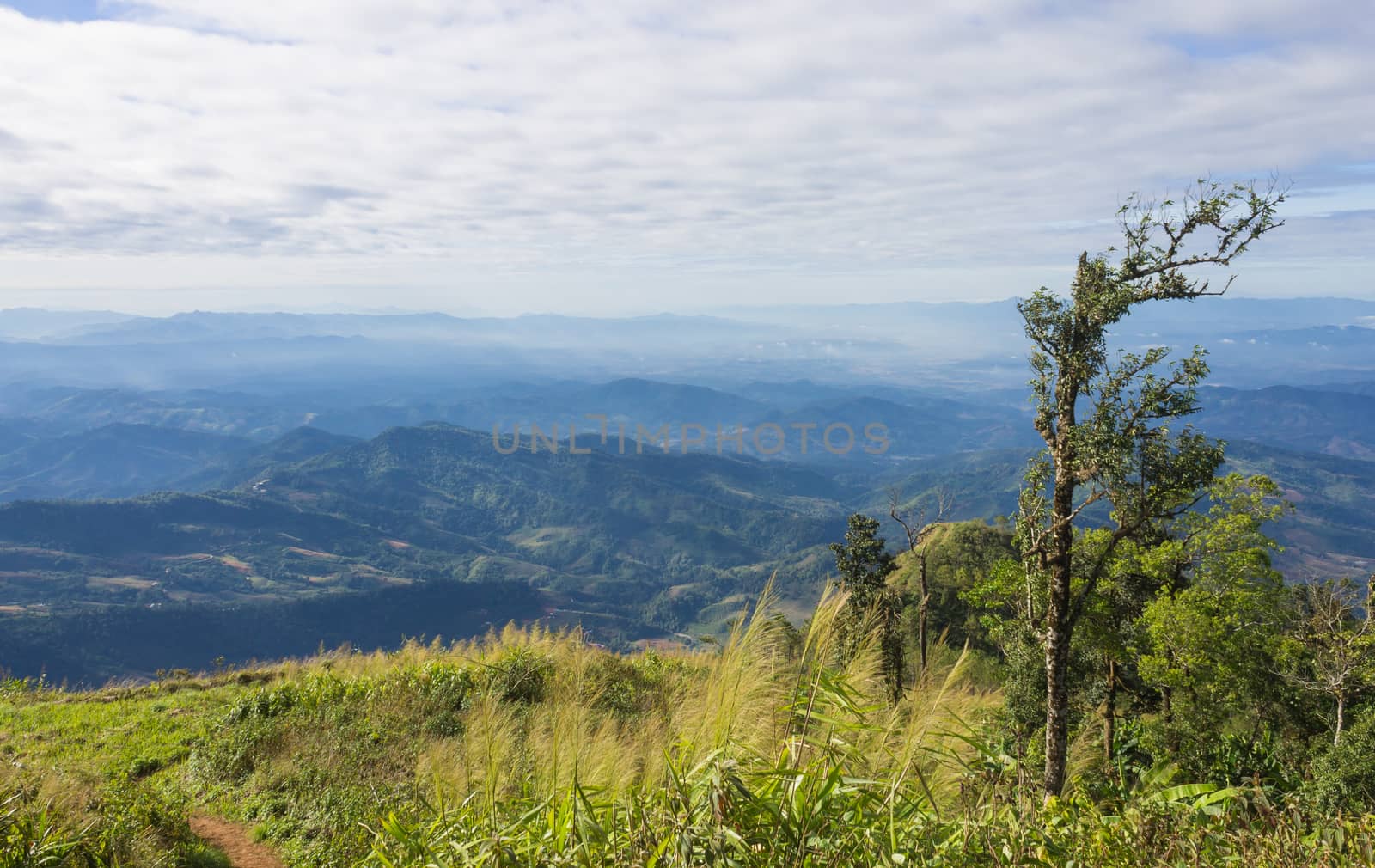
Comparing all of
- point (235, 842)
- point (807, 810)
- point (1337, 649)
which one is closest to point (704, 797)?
point (807, 810)

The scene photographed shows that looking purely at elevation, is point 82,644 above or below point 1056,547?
below

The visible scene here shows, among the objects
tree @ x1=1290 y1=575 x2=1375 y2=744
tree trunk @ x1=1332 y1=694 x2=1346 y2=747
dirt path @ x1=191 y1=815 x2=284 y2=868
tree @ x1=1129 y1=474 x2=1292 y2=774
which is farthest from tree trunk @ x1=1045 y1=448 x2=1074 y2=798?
tree @ x1=1290 y1=575 x2=1375 y2=744

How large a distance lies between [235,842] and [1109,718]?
58.0ft

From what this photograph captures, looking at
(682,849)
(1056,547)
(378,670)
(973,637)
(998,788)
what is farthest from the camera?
(973,637)

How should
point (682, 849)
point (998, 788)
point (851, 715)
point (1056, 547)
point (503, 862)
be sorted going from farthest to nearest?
1. point (1056, 547)
2. point (851, 715)
3. point (998, 788)
4. point (503, 862)
5. point (682, 849)

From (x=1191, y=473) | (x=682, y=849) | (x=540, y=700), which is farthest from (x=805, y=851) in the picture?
(x=1191, y=473)

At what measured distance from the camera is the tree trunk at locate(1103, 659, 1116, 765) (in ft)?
46.3

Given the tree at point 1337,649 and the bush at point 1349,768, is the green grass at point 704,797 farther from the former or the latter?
the tree at point 1337,649

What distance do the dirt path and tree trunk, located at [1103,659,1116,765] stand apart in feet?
43.4

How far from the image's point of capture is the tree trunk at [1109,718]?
14105 millimetres

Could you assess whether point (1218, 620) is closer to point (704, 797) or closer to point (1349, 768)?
point (1349, 768)

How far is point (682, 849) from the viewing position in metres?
2.34

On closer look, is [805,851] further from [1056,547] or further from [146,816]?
[1056,547]

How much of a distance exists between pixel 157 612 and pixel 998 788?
190680mm
